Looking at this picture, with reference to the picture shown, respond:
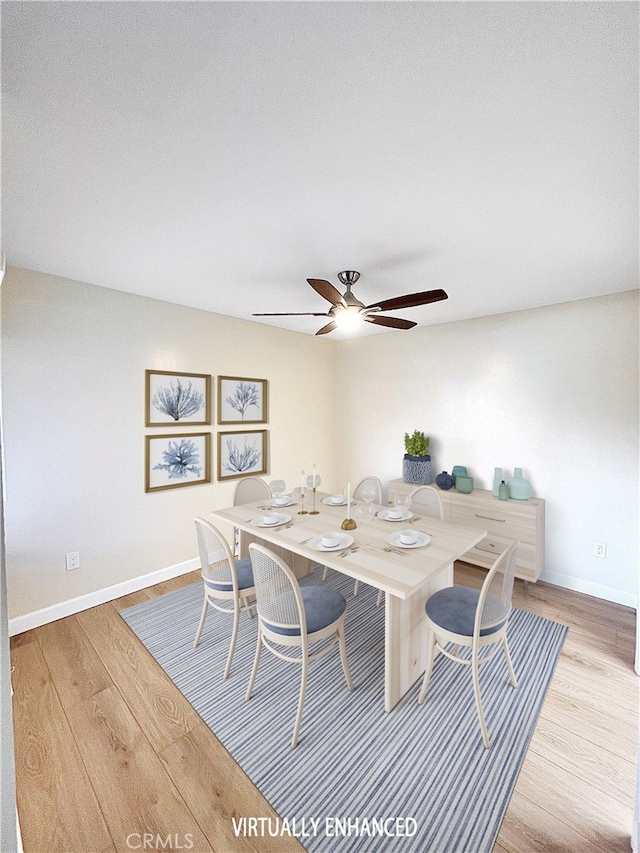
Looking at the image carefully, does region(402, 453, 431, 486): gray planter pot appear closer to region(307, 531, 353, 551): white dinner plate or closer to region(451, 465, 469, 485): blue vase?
region(451, 465, 469, 485): blue vase

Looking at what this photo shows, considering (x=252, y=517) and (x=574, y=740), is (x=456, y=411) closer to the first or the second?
(x=252, y=517)

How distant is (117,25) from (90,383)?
233cm

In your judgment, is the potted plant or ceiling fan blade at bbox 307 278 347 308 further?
the potted plant

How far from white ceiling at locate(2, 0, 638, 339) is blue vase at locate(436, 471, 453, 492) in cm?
202

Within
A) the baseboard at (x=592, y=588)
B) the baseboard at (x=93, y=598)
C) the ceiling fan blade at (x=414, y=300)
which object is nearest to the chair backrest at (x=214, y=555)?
the baseboard at (x=93, y=598)

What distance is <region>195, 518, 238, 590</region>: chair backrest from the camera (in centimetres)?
195

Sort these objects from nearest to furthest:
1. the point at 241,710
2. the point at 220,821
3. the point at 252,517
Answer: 1. the point at 220,821
2. the point at 241,710
3. the point at 252,517

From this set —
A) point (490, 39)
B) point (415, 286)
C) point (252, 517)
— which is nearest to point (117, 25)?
point (490, 39)

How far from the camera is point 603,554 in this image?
2904mm

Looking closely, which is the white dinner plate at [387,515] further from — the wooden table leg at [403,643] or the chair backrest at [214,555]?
the chair backrest at [214,555]

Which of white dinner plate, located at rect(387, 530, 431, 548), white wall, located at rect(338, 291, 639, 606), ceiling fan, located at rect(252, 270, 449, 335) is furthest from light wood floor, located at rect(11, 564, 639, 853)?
ceiling fan, located at rect(252, 270, 449, 335)

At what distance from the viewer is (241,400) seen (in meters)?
3.71

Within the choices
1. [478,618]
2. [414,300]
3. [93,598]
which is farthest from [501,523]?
[93,598]

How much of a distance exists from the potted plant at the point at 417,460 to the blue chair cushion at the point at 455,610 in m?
1.72
